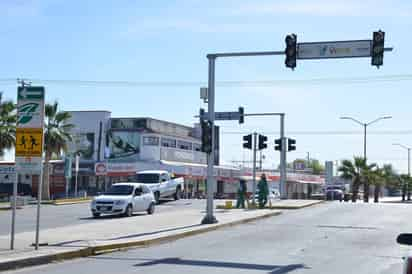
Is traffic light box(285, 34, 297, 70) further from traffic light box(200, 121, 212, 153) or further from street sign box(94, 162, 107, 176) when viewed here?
street sign box(94, 162, 107, 176)

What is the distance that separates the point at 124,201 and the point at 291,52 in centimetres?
1194

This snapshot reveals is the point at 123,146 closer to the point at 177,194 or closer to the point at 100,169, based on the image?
the point at 100,169

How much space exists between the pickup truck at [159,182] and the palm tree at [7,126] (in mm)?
8317

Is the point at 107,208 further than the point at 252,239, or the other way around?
the point at 107,208

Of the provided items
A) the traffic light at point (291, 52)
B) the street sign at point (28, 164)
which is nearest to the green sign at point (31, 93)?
the street sign at point (28, 164)

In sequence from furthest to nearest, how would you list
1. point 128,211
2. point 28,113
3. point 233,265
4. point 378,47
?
point 128,211 < point 378,47 < point 28,113 < point 233,265

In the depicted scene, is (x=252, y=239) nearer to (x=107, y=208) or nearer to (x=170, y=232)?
(x=170, y=232)

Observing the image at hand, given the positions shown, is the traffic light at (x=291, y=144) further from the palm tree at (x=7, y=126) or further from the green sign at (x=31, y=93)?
the green sign at (x=31, y=93)

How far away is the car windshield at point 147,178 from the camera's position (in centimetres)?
4378

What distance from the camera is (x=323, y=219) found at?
3011 centimetres

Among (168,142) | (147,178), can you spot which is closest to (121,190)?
(147,178)

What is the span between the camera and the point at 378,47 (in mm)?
21453

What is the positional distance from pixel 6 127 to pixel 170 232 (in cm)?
2522

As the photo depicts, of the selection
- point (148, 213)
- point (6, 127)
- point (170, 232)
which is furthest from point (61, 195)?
point (170, 232)
